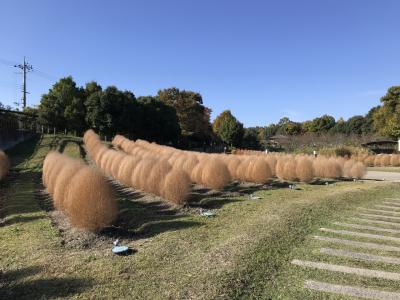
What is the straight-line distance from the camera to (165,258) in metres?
5.21

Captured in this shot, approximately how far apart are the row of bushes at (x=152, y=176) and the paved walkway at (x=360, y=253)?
11.1ft

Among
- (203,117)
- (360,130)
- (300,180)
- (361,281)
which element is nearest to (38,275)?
(361,281)

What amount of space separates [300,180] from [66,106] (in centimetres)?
2623

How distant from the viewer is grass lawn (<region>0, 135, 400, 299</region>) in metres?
4.27

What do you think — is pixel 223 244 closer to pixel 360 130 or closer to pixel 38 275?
pixel 38 275

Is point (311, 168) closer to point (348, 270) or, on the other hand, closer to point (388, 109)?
point (348, 270)

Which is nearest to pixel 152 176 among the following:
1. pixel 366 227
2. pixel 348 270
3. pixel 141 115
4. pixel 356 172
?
pixel 366 227

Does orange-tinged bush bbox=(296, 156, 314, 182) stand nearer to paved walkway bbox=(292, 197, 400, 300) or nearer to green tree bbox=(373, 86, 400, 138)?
paved walkway bbox=(292, 197, 400, 300)

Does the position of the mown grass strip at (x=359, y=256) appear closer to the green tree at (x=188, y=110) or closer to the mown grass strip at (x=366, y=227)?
the mown grass strip at (x=366, y=227)

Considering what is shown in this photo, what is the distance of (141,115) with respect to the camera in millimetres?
34969

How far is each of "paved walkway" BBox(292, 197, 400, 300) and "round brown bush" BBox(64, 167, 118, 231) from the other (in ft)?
10.6

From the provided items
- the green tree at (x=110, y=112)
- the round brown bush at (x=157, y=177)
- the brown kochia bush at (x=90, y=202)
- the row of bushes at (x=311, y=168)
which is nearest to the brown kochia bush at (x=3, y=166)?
the round brown bush at (x=157, y=177)

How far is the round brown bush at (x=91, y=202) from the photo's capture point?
632 centimetres

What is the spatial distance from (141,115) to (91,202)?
95.4 ft
